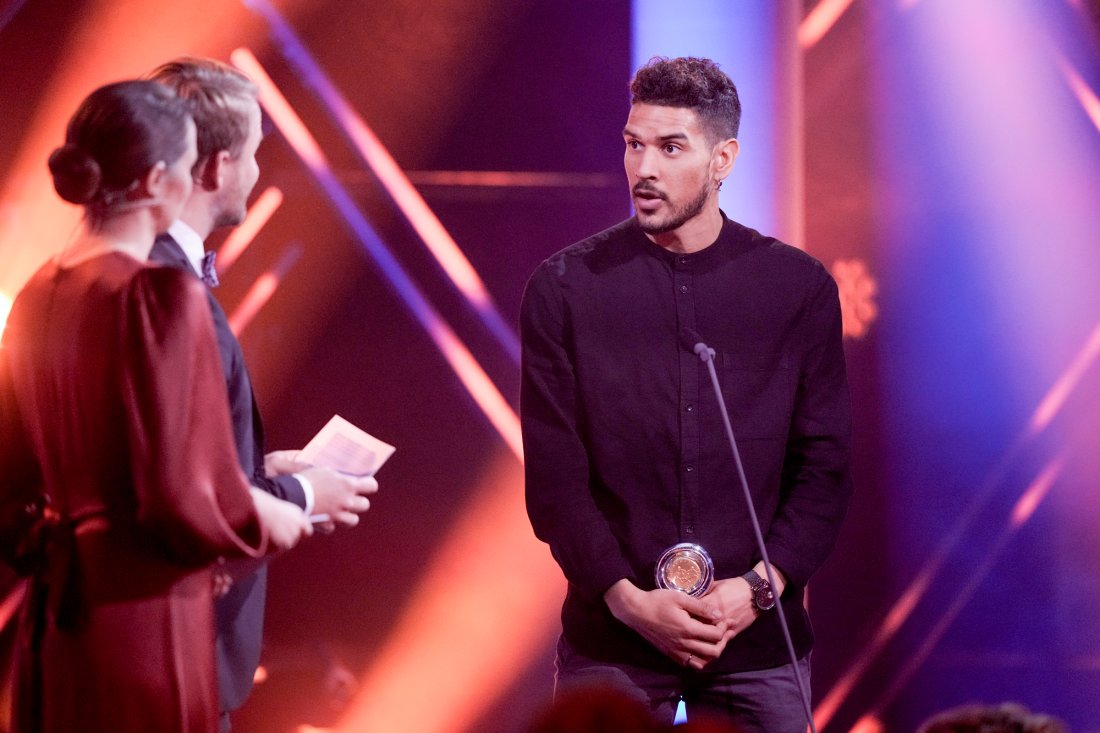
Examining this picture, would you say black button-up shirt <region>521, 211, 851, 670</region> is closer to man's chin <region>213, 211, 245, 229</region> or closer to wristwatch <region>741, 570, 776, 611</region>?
wristwatch <region>741, 570, 776, 611</region>

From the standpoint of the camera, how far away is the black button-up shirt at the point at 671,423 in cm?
233

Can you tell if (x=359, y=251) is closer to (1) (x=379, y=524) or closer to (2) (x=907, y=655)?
(1) (x=379, y=524)

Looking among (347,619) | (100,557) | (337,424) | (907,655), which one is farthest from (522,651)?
(100,557)

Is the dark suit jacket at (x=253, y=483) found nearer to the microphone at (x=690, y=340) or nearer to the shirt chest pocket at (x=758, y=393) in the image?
the microphone at (x=690, y=340)

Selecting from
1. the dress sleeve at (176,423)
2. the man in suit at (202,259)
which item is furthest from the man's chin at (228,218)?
the dress sleeve at (176,423)

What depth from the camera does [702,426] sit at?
2.37 m

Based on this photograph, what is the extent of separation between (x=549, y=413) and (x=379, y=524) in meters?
1.30

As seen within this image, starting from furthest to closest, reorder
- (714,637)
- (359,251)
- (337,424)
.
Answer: (359,251)
(714,637)
(337,424)

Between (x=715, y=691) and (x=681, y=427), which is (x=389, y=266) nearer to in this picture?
(x=681, y=427)

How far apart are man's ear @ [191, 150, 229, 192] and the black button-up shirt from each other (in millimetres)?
711

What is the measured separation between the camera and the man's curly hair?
2.45m

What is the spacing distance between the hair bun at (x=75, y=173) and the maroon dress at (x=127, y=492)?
10cm

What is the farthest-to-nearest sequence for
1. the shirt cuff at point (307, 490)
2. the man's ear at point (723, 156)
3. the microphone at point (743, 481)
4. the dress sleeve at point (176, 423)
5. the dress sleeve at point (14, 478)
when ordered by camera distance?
the man's ear at point (723, 156) → the microphone at point (743, 481) → the shirt cuff at point (307, 490) → the dress sleeve at point (14, 478) → the dress sleeve at point (176, 423)

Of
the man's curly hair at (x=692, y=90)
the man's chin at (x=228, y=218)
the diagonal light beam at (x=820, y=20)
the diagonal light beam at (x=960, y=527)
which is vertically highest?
the diagonal light beam at (x=820, y=20)
